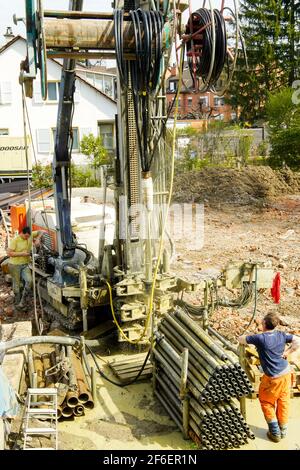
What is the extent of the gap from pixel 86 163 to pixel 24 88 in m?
23.5

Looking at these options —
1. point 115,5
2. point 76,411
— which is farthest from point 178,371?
point 115,5

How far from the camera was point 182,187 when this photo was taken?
23.1 meters

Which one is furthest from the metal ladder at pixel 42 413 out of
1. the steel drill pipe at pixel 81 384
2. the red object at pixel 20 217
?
the red object at pixel 20 217

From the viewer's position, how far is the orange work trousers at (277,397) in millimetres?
5887

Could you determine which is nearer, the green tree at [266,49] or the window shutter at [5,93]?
the window shutter at [5,93]

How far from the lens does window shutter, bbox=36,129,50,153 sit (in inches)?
1188

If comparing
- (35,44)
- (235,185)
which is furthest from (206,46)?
(235,185)

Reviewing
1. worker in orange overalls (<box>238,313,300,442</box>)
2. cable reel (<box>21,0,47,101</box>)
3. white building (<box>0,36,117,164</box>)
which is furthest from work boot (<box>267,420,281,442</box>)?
white building (<box>0,36,117,164</box>)

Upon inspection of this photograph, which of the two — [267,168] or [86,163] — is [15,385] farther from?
[86,163]

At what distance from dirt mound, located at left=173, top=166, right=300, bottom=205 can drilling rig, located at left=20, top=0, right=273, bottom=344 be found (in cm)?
1232

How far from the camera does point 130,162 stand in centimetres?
802

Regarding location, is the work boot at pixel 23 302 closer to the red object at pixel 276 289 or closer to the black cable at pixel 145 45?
the red object at pixel 276 289

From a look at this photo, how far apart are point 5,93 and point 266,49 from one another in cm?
1735

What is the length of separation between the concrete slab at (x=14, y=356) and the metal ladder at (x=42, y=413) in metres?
0.26
